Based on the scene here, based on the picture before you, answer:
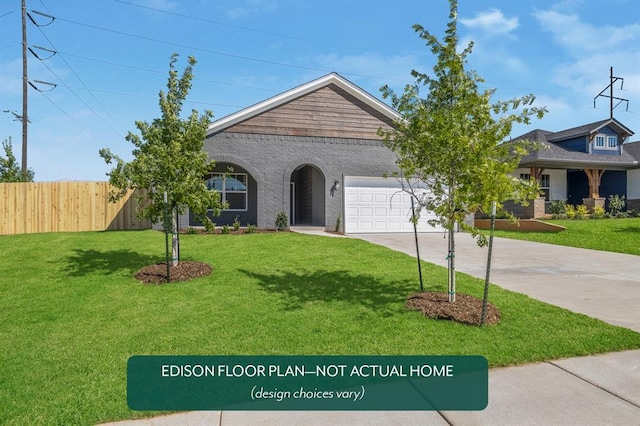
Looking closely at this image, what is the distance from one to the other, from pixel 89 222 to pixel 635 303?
52.9 feet

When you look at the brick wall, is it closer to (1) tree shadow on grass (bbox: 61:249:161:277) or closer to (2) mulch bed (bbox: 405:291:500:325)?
(1) tree shadow on grass (bbox: 61:249:161:277)

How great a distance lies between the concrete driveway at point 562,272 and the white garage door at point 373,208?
109 inches

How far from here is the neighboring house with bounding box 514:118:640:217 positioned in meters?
23.1

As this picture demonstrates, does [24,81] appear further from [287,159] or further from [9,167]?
[287,159]

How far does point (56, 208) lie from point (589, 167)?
92.3 ft

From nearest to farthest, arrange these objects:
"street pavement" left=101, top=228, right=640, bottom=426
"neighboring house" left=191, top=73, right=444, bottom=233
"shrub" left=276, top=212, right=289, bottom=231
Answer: "street pavement" left=101, top=228, right=640, bottom=426
"shrub" left=276, top=212, right=289, bottom=231
"neighboring house" left=191, top=73, right=444, bottom=233

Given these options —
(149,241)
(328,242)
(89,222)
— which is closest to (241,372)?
(328,242)

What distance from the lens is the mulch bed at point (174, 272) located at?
23.9 ft

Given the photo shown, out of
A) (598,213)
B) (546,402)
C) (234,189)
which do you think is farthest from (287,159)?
(598,213)

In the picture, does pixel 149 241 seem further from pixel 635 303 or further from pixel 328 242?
pixel 635 303

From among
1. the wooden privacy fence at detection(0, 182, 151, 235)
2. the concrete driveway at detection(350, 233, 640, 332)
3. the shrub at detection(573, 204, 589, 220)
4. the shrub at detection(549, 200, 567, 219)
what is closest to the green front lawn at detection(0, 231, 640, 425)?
the concrete driveway at detection(350, 233, 640, 332)

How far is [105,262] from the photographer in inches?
340

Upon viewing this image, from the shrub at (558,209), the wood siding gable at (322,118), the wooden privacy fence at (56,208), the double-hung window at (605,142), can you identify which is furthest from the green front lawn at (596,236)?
the wooden privacy fence at (56,208)

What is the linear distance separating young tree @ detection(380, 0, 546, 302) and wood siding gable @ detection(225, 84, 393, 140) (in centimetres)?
991
